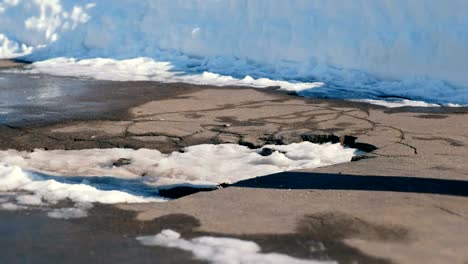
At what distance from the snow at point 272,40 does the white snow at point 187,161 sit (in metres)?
3.93

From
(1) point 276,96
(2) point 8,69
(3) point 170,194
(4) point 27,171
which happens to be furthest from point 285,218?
(2) point 8,69

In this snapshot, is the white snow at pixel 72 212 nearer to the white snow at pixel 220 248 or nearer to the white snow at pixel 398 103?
the white snow at pixel 220 248

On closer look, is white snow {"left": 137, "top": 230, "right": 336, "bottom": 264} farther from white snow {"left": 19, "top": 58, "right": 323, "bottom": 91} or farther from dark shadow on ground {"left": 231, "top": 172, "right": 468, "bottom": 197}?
white snow {"left": 19, "top": 58, "right": 323, "bottom": 91}

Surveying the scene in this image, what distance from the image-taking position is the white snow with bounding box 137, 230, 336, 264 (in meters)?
4.32

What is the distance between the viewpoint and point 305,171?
648 centimetres

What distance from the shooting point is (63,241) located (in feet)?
15.4

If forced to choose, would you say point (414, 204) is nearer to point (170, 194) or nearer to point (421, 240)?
point (421, 240)

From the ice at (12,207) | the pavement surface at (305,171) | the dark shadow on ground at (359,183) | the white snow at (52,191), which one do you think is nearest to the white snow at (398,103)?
the pavement surface at (305,171)

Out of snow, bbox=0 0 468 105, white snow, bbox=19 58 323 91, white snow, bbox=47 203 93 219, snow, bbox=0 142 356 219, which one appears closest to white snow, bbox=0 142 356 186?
snow, bbox=0 142 356 219

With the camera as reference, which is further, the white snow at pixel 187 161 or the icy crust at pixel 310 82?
the icy crust at pixel 310 82

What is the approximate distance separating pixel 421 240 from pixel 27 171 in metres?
3.63

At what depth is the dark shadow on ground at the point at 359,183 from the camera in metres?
5.82

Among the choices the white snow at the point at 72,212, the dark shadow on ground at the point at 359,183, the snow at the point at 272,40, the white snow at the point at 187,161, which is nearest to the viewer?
the white snow at the point at 72,212

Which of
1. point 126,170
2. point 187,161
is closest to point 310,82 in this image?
point 187,161
